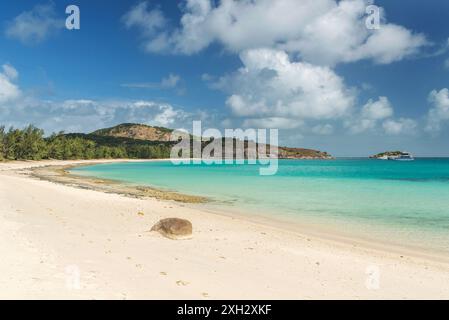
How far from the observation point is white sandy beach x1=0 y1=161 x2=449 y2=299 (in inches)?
344

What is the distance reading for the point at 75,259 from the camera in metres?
10.8

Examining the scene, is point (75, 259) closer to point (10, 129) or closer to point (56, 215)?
point (56, 215)

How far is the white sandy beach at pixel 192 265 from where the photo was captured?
28.7ft

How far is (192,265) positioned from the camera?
11.3m

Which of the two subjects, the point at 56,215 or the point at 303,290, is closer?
the point at 303,290

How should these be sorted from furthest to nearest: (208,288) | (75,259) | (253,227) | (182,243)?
(253,227)
(182,243)
(75,259)
(208,288)

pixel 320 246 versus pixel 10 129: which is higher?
pixel 10 129

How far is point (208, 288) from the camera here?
9.13 meters
